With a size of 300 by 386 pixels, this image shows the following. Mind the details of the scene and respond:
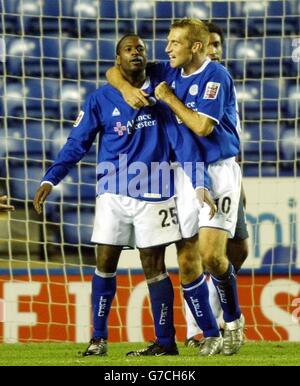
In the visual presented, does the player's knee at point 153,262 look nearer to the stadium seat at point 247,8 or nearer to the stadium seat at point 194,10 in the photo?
the stadium seat at point 194,10

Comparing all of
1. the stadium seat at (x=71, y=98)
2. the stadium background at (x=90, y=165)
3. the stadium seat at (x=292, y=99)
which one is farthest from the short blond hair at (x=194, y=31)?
the stadium seat at (x=292, y=99)

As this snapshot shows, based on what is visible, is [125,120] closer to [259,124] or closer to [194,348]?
[194,348]

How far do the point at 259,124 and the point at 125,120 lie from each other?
337 centimetres

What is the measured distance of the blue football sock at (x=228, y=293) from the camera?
5715 mm

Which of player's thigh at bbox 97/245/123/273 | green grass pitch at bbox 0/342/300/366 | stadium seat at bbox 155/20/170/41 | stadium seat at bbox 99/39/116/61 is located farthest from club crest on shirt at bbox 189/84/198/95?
stadium seat at bbox 99/39/116/61

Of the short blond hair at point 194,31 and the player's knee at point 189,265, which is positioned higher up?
the short blond hair at point 194,31

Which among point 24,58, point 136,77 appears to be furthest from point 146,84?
point 24,58

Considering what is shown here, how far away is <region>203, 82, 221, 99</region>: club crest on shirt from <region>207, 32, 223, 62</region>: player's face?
79 centimetres

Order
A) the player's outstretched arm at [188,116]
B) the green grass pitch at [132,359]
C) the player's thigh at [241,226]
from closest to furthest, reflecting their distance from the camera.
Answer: the green grass pitch at [132,359] → the player's outstretched arm at [188,116] → the player's thigh at [241,226]

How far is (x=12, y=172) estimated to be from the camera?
8.83 metres

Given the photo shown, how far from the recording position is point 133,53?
18.7ft

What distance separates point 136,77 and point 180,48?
275mm

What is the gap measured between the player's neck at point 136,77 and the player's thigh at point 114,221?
548 mm
